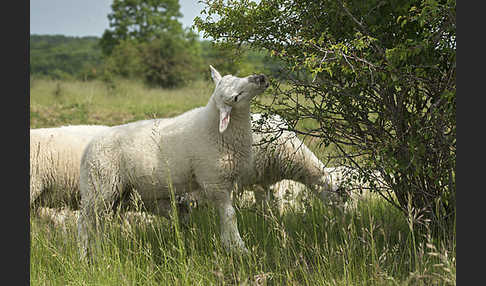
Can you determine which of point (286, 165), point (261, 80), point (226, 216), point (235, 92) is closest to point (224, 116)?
point (235, 92)

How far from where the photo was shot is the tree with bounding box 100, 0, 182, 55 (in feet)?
128

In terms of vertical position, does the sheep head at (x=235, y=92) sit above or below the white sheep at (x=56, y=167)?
above

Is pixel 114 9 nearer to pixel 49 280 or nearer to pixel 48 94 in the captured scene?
pixel 48 94

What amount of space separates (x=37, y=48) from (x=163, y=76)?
60.4 metres

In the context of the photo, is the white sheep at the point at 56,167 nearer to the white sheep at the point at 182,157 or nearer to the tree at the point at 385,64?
the white sheep at the point at 182,157

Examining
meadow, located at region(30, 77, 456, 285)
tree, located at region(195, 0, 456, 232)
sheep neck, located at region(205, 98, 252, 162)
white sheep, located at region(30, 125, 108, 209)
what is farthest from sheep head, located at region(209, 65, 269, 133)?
white sheep, located at region(30, 125, 108, 209)

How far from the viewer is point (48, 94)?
45.3 feet

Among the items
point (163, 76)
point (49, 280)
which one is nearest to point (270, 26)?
point (49, 280)

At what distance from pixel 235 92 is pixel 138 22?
3953cm

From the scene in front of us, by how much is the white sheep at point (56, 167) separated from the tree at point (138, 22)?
34.9 metres

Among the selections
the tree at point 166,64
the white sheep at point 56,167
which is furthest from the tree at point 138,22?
the white sheep at point 56,167

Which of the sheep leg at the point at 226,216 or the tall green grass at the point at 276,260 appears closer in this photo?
the tall green grass at the point at 276,260

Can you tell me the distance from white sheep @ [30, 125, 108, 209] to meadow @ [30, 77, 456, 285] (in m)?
0.93

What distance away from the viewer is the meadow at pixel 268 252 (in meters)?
2.60
